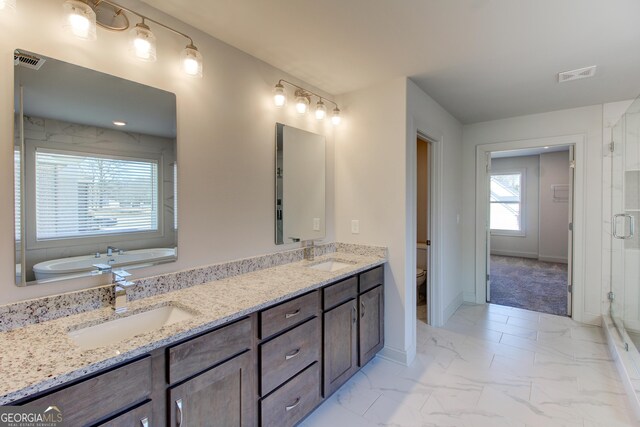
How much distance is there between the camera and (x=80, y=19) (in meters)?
1.31

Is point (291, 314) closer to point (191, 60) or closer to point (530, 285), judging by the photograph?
point (191, 60)

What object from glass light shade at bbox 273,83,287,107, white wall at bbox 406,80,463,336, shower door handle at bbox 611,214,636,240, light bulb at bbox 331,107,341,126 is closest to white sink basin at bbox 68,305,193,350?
glass light shade at bbox 273,83,287,107

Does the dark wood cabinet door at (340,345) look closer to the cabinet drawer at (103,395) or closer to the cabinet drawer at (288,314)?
the cabinet drawer at (288,314)

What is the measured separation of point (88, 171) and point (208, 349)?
101 cm

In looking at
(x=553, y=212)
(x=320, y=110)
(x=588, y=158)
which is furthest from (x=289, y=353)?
(x=553, y=212)

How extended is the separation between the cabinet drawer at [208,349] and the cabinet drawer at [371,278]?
109 cm

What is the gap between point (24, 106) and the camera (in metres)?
1.26

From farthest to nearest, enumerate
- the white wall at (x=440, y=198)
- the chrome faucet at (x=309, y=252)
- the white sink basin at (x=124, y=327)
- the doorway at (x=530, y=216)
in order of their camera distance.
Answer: the doorway at (x=530, y=216)
the white wall at (x=440, y=198)
the chrome faucet at (x=309, y=252)
the white sink basin at (x=124, y=327)

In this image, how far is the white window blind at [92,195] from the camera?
132 cm

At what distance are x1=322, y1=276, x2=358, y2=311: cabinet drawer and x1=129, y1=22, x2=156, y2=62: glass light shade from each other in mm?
1630

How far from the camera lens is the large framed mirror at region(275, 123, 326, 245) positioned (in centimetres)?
239

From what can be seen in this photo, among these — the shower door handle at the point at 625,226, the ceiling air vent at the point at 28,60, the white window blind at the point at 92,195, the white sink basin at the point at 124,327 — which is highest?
the ceiling air vent at the point at 28,60

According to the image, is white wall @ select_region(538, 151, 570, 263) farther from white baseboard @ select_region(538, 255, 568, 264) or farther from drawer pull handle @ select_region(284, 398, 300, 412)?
drawer pull handle @ select_region(284, 398, 300, 412)

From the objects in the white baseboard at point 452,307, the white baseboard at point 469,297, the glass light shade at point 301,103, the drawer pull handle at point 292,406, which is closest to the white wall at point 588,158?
the white baseboard at point 469,297
